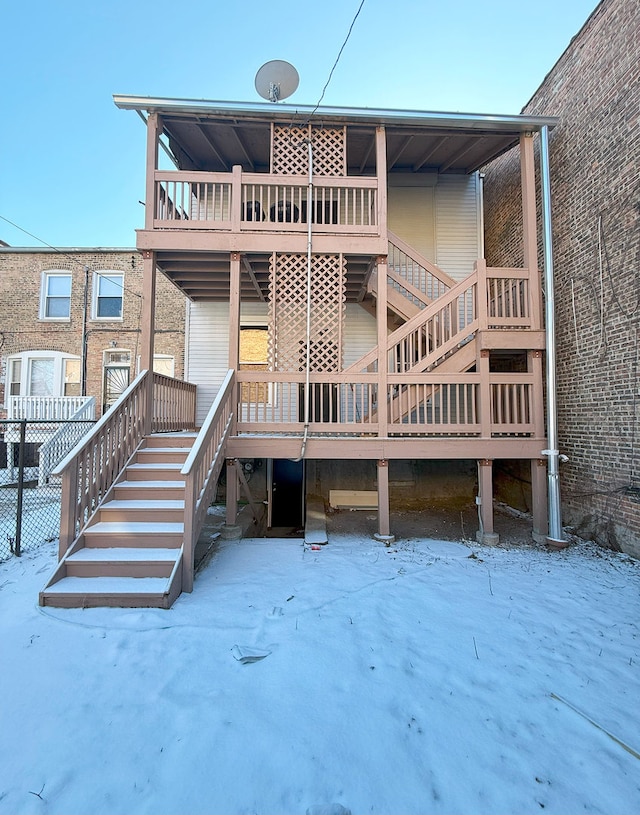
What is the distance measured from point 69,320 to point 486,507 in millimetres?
13773

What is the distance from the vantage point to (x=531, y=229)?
620 centimetres

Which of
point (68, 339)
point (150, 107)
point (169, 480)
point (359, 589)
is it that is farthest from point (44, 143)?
point (359, 589)

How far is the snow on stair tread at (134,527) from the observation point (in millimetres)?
4066

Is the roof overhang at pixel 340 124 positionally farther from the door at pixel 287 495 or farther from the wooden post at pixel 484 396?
the door at pixel 287 495

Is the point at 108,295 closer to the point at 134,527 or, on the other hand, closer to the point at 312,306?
the point at 312,306

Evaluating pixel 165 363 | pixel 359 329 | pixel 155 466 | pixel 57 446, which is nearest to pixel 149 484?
pixel 155 466

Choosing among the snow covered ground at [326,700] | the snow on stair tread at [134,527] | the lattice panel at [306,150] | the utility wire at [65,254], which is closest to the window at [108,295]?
the utility wire at [65,254]

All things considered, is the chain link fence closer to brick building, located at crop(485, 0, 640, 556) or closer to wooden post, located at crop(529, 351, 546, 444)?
wooden post, located at crop(529, 351, 546, 444)

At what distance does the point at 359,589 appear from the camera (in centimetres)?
406

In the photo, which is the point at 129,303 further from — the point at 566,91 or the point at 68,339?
the point at 566,91

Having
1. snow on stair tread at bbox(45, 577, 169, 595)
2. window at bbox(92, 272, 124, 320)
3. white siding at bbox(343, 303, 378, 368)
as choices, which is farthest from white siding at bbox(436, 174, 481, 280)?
window at bbox(92, 272, 124, 320)

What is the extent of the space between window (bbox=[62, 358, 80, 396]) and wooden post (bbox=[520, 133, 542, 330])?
1334 cm

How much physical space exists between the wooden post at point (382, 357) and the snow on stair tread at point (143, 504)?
10.4 feet

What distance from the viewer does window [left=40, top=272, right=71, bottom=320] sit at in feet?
41.9
